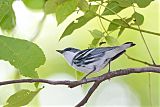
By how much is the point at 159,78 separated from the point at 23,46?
0.40 m

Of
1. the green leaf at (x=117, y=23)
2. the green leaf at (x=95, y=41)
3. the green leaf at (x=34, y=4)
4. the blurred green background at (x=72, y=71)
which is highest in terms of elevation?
the green leaf at (x=34, y=4)

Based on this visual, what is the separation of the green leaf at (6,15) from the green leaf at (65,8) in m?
0.06

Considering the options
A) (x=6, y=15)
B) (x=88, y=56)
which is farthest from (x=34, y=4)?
(x=88, y=56)

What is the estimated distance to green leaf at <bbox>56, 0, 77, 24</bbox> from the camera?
0.35 metres

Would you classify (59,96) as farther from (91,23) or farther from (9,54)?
(9,54)

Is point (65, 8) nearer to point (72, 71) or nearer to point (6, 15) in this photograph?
point (6, 15)

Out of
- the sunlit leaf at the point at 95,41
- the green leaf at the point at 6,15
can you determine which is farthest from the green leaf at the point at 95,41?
the green leaf at the point at 6,15

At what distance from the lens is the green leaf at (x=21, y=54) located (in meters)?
0.24

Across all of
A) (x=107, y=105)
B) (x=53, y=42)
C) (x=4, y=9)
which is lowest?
(x=107, y=105)

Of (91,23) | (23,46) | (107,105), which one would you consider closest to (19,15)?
(91,23)

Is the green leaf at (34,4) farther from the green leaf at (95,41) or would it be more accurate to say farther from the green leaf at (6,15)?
the green leaf at (95,41)

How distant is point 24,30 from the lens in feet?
1.95

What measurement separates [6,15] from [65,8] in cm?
13

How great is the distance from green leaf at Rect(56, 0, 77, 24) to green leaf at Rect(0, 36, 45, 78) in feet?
0.35
